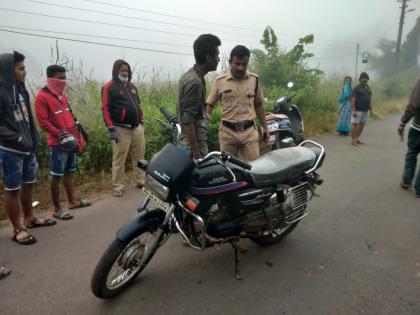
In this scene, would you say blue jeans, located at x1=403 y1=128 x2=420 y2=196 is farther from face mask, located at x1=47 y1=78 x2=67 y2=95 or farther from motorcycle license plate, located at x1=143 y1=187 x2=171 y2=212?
face mask, located at x1=47 y1=78 x2=67 y2=95

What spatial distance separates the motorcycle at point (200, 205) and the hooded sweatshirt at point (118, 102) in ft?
7.28

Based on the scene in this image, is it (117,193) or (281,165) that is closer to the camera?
(281,165)

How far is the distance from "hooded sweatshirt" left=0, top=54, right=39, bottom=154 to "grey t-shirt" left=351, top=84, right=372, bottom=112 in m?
6.99

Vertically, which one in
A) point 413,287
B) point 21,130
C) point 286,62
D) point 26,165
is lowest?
point 413,287

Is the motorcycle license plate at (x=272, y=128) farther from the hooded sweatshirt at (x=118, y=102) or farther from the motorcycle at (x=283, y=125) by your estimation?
the hooded sweatshirt at (x=118, y=102)

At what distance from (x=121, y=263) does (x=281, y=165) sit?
1514 millimetres

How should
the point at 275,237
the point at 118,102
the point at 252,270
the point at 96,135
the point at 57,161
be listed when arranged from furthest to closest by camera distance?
the point at 96,135, the point at 118,102, the point at 57,161, the point at 275,237, the point at 252,270

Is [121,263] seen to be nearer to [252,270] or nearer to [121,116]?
[252,270]

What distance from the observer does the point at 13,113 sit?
10.2ft

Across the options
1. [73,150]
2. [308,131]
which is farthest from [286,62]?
[73,150]

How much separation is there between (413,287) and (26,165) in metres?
3.74

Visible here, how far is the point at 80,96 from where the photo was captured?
20.4ft

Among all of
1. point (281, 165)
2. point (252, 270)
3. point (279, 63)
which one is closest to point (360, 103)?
point (279, 63)

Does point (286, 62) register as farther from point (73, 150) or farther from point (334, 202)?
point (73, 150)
